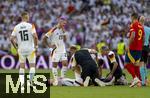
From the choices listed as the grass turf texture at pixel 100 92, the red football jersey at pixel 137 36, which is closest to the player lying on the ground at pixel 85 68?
the grass turf texture at pixel 100 92

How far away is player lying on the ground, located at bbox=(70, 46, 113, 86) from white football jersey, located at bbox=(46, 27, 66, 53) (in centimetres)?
119

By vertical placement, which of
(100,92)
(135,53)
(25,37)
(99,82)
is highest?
(25,37)

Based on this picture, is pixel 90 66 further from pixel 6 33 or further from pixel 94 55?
pixel 6 33

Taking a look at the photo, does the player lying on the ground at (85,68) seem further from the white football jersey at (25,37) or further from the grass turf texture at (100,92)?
the white football jersey at (25,37)

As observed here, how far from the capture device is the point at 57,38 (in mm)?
23578

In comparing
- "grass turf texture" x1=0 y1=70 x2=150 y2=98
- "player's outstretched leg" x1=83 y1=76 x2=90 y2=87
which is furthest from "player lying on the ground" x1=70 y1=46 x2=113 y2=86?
"grass turf texture" x1=0 y1=70 x2=150 y2=98

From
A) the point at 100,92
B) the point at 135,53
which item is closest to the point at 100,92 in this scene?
the point at 100,92

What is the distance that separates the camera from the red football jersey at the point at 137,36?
2170cm

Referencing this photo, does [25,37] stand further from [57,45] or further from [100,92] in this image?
[100,92]

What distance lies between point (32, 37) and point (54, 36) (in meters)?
2.45

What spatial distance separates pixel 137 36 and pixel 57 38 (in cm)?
297

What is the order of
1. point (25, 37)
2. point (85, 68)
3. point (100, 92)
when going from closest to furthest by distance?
point (100, 92), point (25, 37), point (85, 68)

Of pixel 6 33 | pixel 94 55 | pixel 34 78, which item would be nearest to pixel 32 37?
pixel 34 78

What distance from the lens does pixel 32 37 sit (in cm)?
2119
